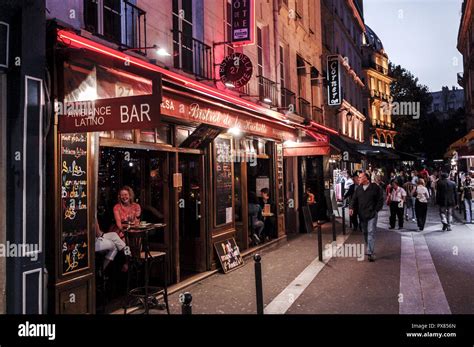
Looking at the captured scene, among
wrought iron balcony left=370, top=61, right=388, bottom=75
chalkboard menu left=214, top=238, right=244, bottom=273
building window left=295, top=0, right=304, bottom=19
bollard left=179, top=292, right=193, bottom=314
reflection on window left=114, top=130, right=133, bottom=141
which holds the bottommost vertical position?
chalkboard menu left=214, top=238, right=244, bottom=273

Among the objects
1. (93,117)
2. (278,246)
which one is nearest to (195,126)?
(93,117)

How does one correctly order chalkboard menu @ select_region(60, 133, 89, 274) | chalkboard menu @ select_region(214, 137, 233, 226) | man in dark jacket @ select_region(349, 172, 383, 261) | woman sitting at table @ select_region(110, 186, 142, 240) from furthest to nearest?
man in dark jacket @ select_region(349, 172, 383, 261) < chalkboard menu @ select_region(214, 137, 233, 226) < woman sitting at table @ select_region(110, 186, 142, 240) < chalkboard menu @ select_region(60, 133, 89, 274)

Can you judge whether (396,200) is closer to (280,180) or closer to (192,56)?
(280,180)

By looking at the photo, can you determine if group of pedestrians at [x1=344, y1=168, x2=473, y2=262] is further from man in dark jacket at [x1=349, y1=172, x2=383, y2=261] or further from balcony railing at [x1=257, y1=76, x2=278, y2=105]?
balcony railing at [x1=257, y1=76, x2=278, y2=105]

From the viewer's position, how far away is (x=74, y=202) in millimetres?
5230

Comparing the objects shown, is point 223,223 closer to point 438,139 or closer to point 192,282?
point 192,282

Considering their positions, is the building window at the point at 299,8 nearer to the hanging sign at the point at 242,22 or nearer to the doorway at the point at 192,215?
the hanging sign at the point at 242,22

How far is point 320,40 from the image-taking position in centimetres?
1878

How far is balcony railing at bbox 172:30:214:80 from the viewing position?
328 inches

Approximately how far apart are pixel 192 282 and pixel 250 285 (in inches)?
41.3

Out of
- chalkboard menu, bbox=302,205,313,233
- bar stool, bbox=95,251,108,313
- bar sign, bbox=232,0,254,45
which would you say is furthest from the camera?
chalkboard menu, bbox=302,205,313,233

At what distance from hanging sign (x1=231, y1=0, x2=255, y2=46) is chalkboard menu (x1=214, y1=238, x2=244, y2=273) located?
15.5 ft

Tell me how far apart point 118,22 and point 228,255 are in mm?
4899

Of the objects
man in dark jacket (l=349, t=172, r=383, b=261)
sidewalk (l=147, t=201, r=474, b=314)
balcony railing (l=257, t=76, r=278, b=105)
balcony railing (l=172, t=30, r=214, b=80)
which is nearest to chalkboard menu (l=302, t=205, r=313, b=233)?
sidewalk (l=147, t=201, r=474, b=314)
